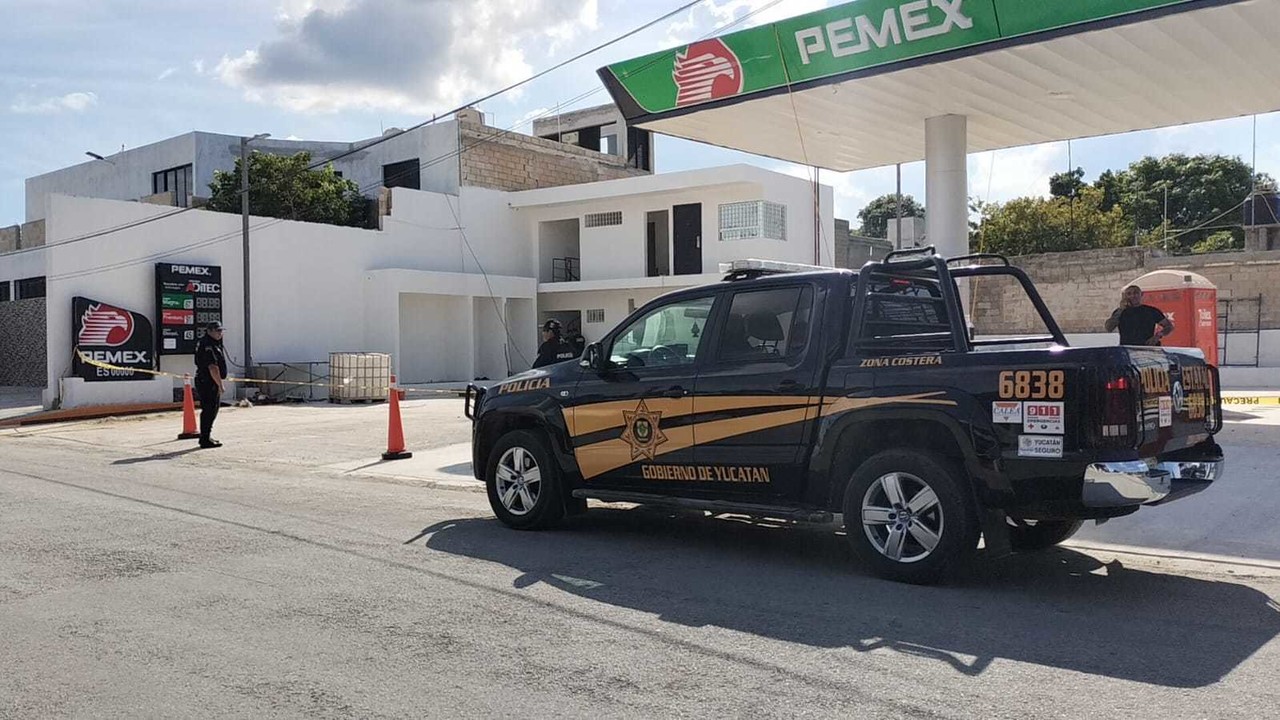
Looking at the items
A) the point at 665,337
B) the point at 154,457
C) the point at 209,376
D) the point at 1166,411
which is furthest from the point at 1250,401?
the point at 154,457

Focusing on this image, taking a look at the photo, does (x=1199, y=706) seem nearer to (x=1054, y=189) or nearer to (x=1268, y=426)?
(x=1268, y=426)

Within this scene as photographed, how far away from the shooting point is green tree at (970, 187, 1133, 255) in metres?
46.7

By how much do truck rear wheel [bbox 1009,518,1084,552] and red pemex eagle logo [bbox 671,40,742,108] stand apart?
30.8 feet

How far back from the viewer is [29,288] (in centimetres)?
3416

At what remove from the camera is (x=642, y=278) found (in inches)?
1328

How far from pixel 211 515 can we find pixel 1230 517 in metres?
8.57

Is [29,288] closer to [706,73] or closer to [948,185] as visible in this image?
[706,73]

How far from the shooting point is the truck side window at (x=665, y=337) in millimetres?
7504

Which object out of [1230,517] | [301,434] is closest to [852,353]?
[1230,517]

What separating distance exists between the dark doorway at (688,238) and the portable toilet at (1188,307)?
20.0m

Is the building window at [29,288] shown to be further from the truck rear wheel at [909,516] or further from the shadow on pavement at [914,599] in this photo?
the truck rear wheel at [909,516]

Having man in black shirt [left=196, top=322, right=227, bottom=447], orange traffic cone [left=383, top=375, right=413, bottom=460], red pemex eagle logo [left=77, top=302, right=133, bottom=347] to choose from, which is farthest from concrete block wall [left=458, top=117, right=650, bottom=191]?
orange traffic cone [left=383, top=375, right=413, bottom=460]

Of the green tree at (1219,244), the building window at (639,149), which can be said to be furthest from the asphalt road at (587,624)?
the green tree at (1219,244)

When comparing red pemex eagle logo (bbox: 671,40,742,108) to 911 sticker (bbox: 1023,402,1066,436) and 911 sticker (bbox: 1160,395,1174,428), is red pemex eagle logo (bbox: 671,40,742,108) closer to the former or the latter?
911 sticker (bbox: 1160,395,1174,428)
